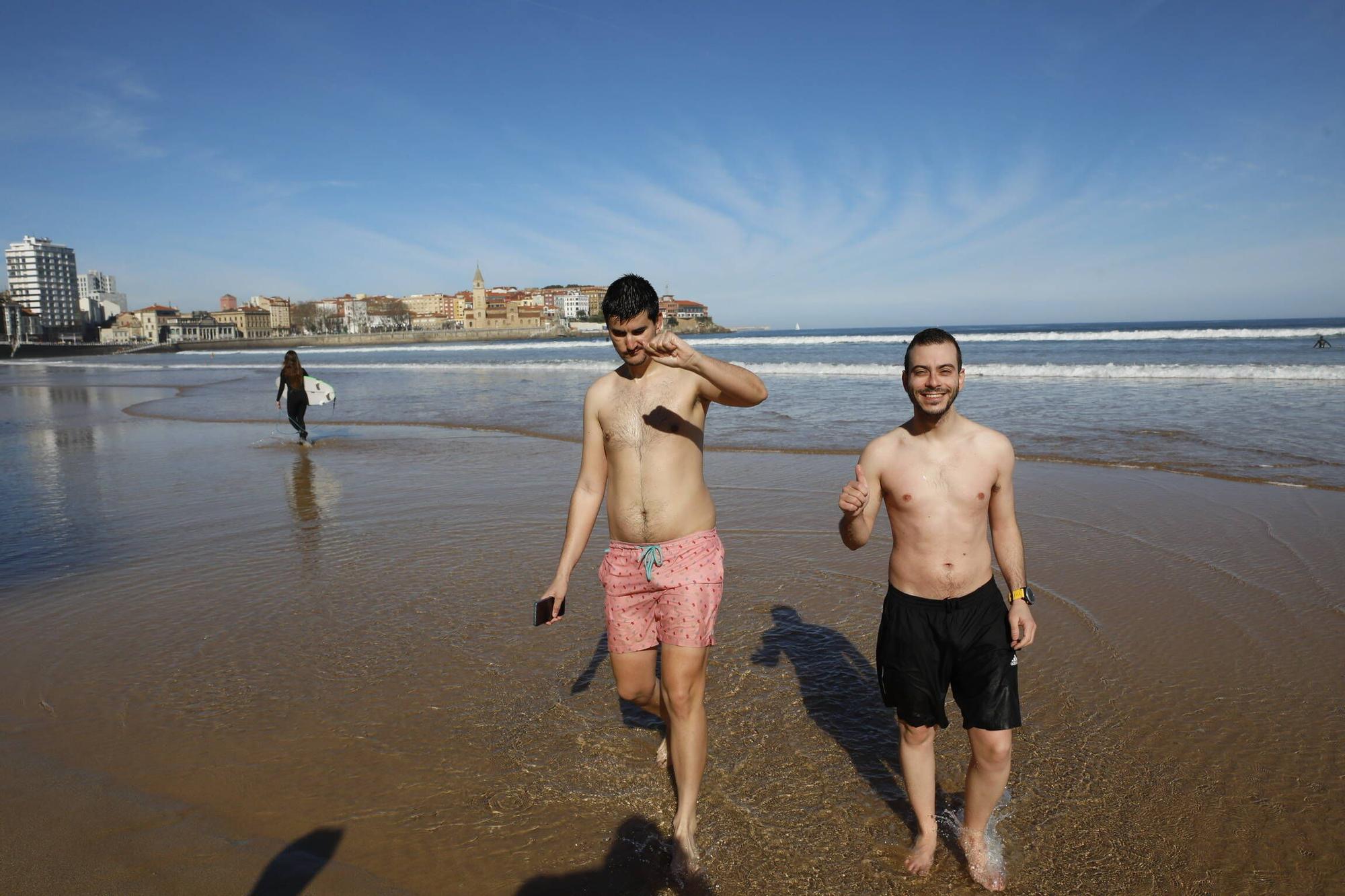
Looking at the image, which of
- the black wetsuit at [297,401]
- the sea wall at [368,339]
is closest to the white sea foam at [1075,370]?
the black wetsuit at [297,401]

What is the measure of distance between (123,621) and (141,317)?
179 m

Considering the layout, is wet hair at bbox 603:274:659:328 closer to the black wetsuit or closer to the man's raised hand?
the man's raised hand

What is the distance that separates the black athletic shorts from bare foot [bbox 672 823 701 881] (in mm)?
869

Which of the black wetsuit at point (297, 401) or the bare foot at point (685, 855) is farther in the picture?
the black wetsuit at point (297, 401)

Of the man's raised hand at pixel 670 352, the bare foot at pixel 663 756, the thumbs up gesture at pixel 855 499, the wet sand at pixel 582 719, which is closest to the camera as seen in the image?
the thumbs up gesture at pixel 855 499

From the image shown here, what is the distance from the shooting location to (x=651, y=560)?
301 centimetres

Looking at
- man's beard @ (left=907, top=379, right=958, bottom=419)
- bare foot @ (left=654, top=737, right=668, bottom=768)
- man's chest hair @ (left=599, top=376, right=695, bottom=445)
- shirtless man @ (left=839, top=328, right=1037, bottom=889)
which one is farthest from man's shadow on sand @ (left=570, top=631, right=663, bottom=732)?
man's beard @ (left=907, top=379, right=958, bottom=419)

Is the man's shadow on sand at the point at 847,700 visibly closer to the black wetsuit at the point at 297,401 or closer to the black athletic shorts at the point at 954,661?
the black athletic shorts at the point at 954,661

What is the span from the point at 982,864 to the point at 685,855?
103cm

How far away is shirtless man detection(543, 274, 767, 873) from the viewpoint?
114 inches

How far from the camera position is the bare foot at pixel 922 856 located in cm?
277

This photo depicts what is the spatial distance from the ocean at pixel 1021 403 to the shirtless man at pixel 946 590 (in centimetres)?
836

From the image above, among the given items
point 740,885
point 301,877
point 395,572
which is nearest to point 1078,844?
point 740,885

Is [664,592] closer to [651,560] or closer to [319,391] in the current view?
[651,560]
